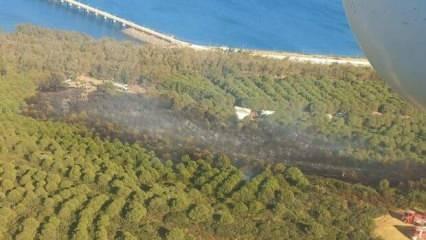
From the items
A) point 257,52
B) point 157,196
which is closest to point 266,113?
point 257,52

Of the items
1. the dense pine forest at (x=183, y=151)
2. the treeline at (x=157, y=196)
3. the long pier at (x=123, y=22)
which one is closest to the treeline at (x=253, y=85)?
the dense pine forest at (x=183, y=151)

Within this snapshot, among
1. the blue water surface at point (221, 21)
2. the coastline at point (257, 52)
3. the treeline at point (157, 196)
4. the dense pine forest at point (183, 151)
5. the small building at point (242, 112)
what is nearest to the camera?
the treeline at point (157, 196)

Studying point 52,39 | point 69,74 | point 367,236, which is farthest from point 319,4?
point 367,236

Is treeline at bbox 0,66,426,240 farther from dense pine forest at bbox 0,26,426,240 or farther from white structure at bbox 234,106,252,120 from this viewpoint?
white structure at bbox 234,106,252,120

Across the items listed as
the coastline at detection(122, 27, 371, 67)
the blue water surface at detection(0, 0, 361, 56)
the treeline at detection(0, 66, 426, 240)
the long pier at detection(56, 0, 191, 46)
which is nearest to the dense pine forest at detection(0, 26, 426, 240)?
the treeline at detection(0, 66, 426, 240)

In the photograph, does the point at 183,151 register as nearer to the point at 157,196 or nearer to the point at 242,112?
the point at 157,196

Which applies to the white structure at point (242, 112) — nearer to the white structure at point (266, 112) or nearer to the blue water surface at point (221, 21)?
the white structure at point (266, 112)
